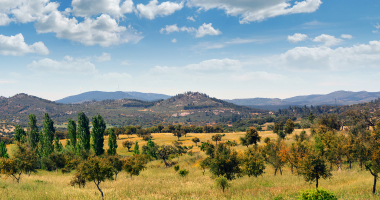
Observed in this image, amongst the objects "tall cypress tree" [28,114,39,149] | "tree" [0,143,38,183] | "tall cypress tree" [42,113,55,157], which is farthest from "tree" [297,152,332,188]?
"tall cypress tree" [28,114,39,149]

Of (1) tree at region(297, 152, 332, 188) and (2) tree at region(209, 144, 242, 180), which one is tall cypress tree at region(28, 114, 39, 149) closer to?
(2) tree at region(209, 144, 242, 180)

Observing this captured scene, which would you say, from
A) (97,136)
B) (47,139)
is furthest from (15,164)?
(47,139)

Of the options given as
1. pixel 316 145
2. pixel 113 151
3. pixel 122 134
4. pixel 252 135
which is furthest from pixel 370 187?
pixel 122 134

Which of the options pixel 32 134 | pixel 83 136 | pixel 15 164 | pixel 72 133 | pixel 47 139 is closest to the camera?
pixel 15 164

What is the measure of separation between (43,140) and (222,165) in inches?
2821

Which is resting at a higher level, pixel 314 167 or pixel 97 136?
pixel 314 167

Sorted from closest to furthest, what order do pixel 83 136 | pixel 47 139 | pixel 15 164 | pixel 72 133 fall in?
pixel 15 164, pixel 47 139, pixel 83 136, pixel 72 133

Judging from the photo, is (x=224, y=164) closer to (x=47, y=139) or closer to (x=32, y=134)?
(x=47, y=139)

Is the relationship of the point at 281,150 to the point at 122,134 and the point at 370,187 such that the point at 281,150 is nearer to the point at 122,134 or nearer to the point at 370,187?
the point at 370,187

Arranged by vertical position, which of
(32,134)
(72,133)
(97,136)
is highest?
(32,134)

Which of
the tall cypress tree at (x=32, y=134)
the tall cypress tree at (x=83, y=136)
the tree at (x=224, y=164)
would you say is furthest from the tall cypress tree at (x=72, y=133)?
the tree at (x=224, y=164)

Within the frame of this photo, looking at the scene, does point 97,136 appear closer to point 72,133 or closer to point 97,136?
point 97,136

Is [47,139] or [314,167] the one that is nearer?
[314,167]

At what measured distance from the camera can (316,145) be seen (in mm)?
45531
